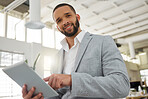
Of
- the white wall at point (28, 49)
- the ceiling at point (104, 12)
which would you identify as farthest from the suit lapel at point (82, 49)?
the white wall at point (28, 49)

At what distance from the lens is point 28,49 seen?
6348mm

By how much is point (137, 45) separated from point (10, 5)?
9.60 meters

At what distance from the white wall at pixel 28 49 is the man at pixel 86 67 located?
197 inches

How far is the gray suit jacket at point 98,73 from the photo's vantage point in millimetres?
707

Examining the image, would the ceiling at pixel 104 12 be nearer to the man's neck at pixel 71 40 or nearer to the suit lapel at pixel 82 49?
the man's neck at pixel 71 40

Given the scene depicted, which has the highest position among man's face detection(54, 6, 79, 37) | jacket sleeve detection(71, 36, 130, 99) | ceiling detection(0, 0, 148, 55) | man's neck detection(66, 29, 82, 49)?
ceiling detection(0, 0, 148, 55)

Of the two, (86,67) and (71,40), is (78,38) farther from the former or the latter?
(86,67)

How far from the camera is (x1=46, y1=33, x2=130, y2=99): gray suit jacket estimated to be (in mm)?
707

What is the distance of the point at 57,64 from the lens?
1.15 meters

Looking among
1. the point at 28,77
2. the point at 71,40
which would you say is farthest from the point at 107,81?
the point at 71,40

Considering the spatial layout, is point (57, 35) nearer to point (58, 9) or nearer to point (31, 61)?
point (31, 61)

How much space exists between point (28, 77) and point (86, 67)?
1.05 feet

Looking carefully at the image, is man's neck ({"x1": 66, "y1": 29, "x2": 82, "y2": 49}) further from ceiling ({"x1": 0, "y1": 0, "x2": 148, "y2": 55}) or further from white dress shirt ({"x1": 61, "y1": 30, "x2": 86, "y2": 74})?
ceiling ({"x1": 0, "y1": 0, "x2": 148, "y2": 55})

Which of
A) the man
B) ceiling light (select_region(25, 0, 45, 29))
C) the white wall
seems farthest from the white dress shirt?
the white wall
